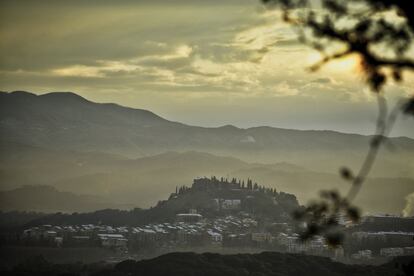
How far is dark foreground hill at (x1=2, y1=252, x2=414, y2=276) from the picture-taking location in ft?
470

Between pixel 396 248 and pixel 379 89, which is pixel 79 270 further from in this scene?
pixel 379 89

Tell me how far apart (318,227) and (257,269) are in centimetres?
13463

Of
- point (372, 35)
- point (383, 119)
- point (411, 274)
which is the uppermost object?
point (372, 35)

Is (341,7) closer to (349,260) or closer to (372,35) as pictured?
(372,35)

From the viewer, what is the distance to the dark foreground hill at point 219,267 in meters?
143

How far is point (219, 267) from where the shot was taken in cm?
14688

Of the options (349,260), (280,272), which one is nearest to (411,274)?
(280,272)

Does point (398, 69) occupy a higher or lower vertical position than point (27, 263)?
higher

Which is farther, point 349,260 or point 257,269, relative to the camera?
point 349,260

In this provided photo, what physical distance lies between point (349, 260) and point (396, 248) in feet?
51.9

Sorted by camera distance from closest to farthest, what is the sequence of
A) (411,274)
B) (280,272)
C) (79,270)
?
1. (411,274)
2. (280,272)
3. (79,270)

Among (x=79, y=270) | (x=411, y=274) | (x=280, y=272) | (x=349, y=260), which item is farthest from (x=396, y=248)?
(x=411, y=274)

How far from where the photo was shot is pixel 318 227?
471 inches

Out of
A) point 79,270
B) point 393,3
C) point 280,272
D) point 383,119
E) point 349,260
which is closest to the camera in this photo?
point 383,119
